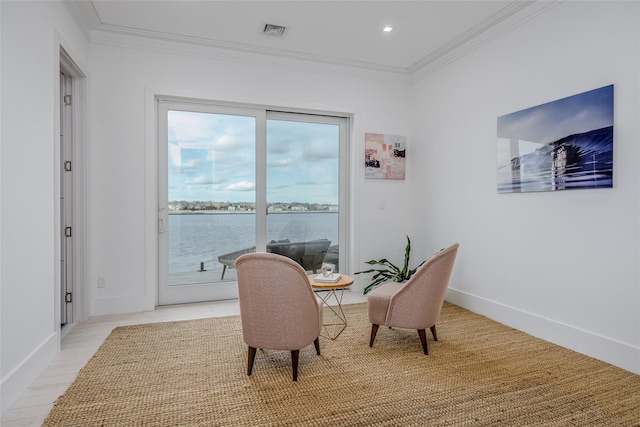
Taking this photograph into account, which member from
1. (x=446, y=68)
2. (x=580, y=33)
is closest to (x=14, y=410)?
(x=580, y=33)

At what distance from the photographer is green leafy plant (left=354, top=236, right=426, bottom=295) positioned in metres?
4.26

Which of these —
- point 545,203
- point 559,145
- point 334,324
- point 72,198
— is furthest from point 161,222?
point 559,145

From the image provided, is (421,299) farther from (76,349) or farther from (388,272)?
(76,349)

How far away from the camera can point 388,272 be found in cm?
451

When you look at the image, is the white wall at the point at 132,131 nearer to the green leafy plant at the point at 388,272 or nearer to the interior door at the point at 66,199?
the interior door at the point at 66,199

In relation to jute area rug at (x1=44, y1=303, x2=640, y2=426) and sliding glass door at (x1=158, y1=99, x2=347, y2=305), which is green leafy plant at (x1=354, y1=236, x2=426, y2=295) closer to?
sliding glass door at (x1=158, y1=99, x2=347, y2=305)

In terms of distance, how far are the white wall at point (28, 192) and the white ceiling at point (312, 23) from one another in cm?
73

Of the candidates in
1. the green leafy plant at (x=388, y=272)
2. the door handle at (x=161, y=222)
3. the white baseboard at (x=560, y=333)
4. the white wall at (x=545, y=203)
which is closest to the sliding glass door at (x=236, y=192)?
the door handle at (x=161, y=222)

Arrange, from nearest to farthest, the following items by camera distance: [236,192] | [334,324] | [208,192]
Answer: [334,324] < [208,192] < [236,192]

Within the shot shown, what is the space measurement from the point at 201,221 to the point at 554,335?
367cm

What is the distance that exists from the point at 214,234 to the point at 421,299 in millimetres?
2544

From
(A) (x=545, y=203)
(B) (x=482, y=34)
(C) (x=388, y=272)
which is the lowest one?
(C) (x=388, y=272)

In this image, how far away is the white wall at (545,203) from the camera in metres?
2.46

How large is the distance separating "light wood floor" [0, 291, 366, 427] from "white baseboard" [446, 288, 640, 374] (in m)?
1.38
